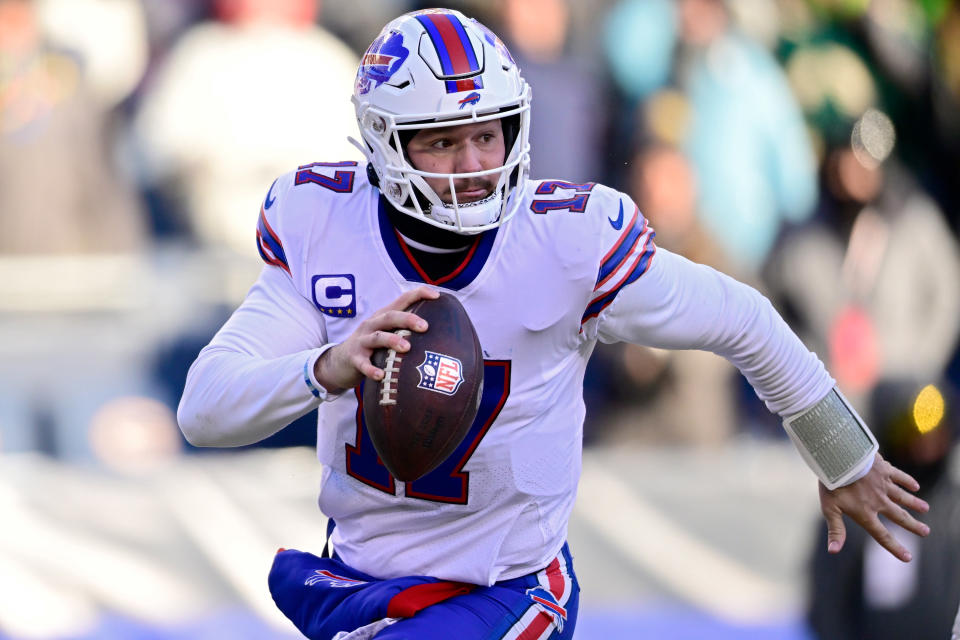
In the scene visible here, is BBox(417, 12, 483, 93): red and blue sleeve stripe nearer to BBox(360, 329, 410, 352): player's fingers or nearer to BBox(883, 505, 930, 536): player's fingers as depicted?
BBox(360, 329, 410, 352): player's fingers

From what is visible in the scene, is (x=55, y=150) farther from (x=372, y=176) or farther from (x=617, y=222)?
(x=617, y=222)

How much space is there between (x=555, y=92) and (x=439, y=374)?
3179 millimetres

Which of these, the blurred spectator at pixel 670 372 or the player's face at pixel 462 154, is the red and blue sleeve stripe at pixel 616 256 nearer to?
the player's face at pixel 462 154

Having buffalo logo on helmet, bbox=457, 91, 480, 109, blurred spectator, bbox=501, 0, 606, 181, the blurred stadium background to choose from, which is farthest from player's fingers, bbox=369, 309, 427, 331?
blurred spectator, bbox=501, 0, 606, 181

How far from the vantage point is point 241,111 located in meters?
4.79

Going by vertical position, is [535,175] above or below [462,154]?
below

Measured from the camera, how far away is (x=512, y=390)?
88.4 inches

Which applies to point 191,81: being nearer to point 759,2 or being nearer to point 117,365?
point 117,365

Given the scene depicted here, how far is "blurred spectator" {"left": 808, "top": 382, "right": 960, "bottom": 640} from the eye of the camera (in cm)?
404

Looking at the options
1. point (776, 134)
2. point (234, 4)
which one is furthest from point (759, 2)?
point (234, 4)

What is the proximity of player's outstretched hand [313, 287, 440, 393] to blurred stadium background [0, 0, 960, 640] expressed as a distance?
272 cm

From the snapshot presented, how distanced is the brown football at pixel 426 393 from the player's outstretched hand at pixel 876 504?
2.84 ft

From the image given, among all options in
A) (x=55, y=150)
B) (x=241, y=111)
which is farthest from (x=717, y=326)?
(x=55, y=150)

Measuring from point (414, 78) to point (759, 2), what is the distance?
3265 millimetres
